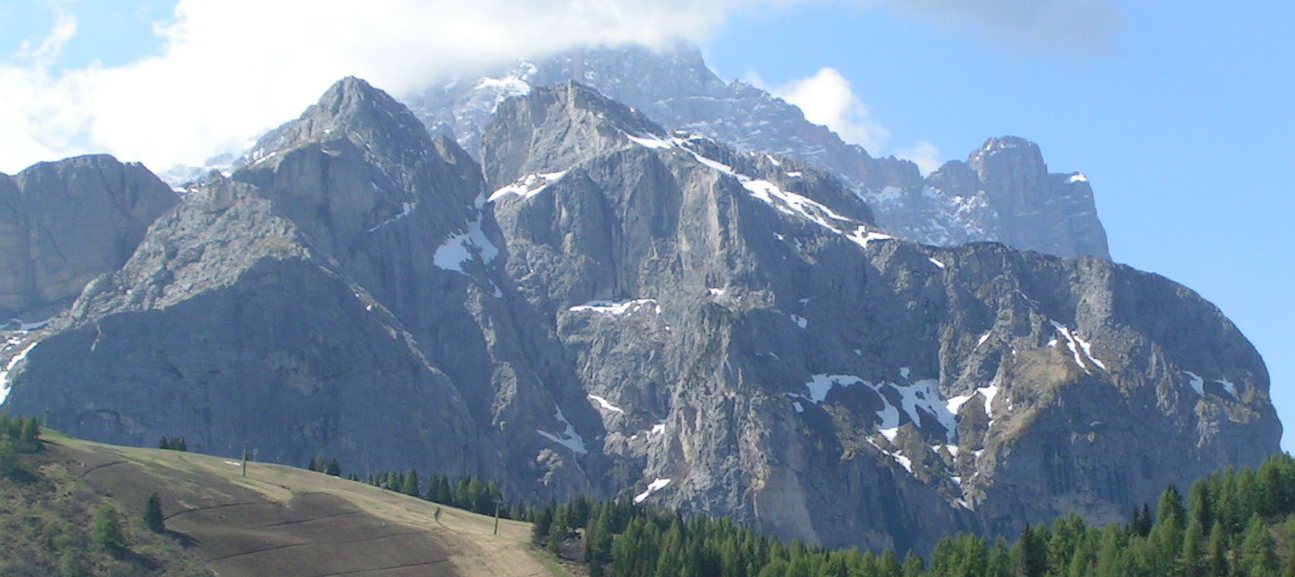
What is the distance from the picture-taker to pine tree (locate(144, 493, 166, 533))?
643ft

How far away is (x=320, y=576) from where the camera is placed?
196875 mm

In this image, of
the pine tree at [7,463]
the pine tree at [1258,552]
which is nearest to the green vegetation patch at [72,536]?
the pine tree at [7,463]

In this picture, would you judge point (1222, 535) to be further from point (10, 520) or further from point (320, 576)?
point (10, 520)

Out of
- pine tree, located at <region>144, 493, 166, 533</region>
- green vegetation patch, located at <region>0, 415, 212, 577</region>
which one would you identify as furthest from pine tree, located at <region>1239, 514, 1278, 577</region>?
pine tree, located at <region>144, 493, 166, 533</region>

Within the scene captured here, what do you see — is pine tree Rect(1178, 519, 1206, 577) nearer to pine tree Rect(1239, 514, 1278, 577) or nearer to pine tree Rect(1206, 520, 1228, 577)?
pine tree Rect(1206, 520, 1228, 577)

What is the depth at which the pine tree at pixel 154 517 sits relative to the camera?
195875 millimetres

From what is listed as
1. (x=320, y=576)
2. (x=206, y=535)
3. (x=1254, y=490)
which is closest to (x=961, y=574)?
(x=1254, y=490)

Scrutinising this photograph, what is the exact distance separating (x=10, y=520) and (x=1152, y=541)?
12088cm

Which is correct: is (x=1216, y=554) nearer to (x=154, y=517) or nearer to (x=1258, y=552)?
(x=1258, y=552)

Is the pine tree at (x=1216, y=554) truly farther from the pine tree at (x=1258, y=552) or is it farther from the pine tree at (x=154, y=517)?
the pine tree at (x=154, y=517)

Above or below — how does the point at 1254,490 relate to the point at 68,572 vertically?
above

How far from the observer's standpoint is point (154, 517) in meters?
196

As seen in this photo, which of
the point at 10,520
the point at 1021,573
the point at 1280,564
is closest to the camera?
the point at 1280,564

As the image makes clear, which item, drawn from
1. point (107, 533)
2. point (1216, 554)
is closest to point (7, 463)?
point (107, 533)
